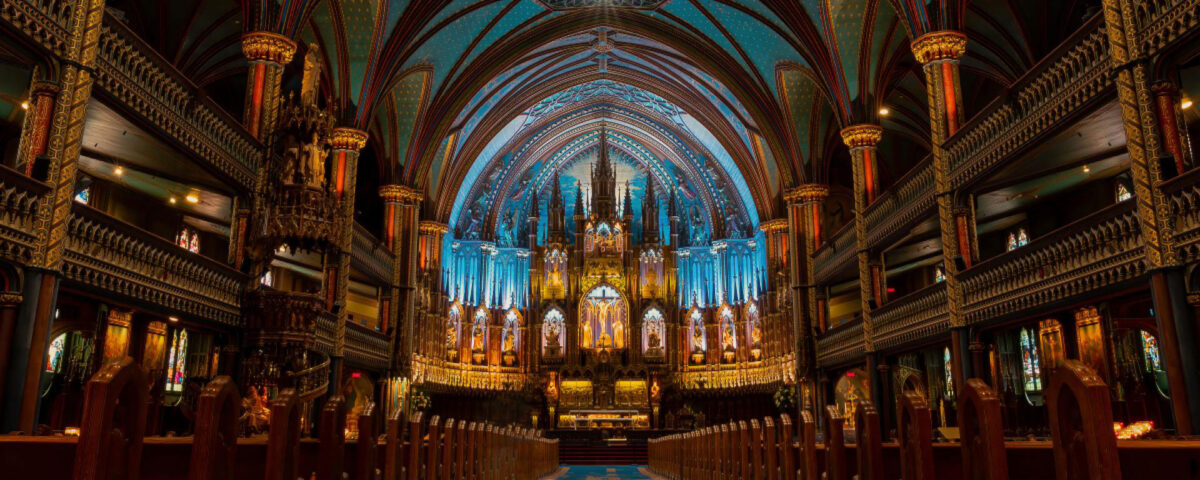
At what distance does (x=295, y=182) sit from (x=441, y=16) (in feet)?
33.1

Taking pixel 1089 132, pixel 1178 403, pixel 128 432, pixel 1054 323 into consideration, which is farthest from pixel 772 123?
pixel 128 432

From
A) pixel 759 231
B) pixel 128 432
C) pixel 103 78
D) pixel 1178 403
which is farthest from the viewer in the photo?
pixel 759 231

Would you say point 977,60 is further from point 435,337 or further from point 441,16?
point 435,337

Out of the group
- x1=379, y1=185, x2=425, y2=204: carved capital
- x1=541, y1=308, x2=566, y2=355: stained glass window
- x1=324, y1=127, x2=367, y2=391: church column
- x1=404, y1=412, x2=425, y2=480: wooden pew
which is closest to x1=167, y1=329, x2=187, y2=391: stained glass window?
x1=324, y1=127, x2=367, y2=391: church column

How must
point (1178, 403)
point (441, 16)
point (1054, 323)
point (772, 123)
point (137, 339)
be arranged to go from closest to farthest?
point (1178, 403) → point (137, 339) → point (1054, 323) → point (441, 16) → point (772, 123)

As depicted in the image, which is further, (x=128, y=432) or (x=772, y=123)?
(x=772, y=123)

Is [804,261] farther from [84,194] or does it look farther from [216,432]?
[216,432]

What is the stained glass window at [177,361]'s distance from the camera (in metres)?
19.7

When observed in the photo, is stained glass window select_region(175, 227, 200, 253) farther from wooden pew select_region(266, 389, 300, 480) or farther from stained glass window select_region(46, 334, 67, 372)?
wooden pew select_region(266, 389, 300, 480)

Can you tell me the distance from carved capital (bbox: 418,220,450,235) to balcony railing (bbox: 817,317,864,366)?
14.1m

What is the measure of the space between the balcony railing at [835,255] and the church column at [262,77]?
14.4 metres

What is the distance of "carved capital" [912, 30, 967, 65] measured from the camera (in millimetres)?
16281

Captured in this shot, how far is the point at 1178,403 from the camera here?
961 centimetres

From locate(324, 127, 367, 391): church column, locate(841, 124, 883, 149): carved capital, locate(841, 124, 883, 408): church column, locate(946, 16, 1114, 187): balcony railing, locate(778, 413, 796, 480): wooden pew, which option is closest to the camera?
locate(778, 413, 796, 480): wooden pew
